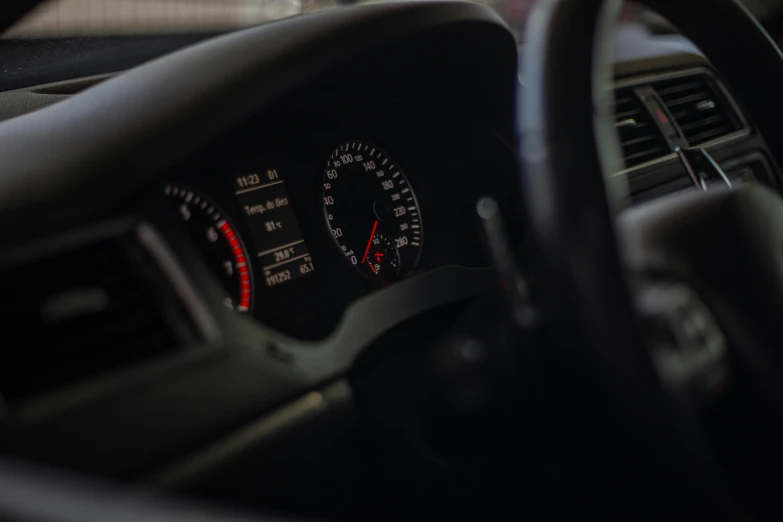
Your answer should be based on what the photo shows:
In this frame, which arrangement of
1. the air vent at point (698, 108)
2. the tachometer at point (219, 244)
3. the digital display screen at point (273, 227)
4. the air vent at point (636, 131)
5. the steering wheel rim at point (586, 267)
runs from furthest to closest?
the air vent at point (698, 108), the air vent at point (636, 131), the digital display screen at point (273, 227), the tachometer at point (219, 244), the steering wheel rim at point (586, 267)

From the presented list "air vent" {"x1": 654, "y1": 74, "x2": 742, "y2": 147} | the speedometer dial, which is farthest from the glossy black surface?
"air vent" {"x1": 654, "y1": 74, "x2": 742, "y2": 147}

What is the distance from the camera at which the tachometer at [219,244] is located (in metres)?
1.39

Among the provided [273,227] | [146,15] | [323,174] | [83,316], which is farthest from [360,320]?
[146,15]

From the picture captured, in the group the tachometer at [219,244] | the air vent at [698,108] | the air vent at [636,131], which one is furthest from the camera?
the air vent at [698,108]

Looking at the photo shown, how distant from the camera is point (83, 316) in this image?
1.00 metres

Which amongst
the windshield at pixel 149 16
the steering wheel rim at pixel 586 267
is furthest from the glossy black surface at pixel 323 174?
the steering wheel rim at pixel 586 267

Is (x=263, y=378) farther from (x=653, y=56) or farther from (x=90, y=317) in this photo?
(x=653, y=56)

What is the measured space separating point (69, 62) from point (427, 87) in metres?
0.66

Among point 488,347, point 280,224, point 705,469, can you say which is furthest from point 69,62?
point 705,469

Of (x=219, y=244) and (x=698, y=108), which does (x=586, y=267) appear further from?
(x=698, y=108)

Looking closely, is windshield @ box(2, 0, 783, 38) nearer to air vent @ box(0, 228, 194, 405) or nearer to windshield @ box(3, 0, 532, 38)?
windshield @ box(3, 0, 532, 38)

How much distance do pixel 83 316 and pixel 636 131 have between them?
1.58 meters

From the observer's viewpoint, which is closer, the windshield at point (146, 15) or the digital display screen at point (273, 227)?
the digital display screen at point (273, 227)

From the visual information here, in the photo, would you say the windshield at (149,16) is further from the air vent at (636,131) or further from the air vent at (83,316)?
the air vent at (83,316)
